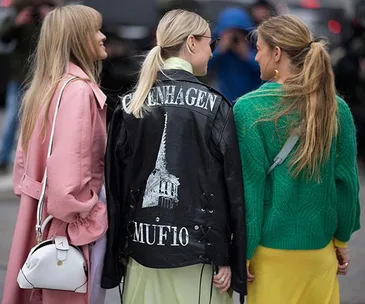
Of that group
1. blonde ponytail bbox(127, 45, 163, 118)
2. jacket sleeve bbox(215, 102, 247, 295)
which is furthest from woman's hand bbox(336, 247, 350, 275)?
blonde ponytail bbox(127, 45, 163, 118)

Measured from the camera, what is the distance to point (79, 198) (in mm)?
3805

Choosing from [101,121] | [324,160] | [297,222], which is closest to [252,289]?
[297,222]

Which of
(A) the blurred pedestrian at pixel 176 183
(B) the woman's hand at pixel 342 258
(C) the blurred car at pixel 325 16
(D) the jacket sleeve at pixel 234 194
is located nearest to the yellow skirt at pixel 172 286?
(A) the blurred pedestrian at pixel 176 183

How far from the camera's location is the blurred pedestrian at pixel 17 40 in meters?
8.89

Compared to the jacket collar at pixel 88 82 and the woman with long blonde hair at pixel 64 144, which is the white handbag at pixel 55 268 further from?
the jacket collar at pixel 88 82

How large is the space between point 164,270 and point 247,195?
0.47 m

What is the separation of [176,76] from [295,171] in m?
0.65

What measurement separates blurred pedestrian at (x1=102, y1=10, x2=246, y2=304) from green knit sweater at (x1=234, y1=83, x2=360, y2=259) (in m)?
0.07

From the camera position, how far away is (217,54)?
25.8 feet

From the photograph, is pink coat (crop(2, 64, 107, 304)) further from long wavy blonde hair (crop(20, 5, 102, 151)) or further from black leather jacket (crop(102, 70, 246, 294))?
black leather jacket (crop(102, 70, 246, 294))

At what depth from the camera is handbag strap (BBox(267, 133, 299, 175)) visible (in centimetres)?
376

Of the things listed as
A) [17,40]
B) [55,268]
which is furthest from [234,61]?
[55,268]

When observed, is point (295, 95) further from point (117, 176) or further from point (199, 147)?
point (117, 176)

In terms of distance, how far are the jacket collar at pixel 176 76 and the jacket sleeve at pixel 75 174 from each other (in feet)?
1.19
